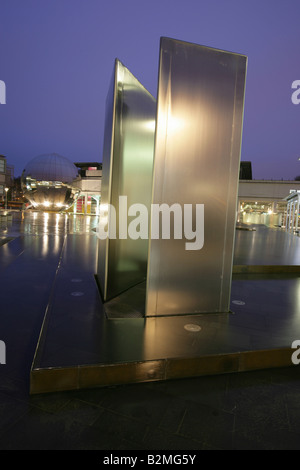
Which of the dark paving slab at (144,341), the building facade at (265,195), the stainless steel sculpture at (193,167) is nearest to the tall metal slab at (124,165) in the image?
the stainless steel sculpture at (193,167)

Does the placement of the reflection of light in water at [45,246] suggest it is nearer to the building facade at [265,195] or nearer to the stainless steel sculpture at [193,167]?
the stainless steel sculpture at [193,167]

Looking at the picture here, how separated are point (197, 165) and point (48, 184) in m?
38.5

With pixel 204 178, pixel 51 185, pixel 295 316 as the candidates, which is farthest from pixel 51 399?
pixel 51 185

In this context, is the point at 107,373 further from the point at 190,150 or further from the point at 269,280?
the point at 269,280

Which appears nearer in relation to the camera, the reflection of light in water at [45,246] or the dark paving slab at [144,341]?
the dark paving slab at [144,341]

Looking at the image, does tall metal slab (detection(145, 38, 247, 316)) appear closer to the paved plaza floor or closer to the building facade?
the paved plaza floor

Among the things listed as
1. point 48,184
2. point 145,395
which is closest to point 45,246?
point 145,395

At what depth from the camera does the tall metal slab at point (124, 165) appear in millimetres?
4539

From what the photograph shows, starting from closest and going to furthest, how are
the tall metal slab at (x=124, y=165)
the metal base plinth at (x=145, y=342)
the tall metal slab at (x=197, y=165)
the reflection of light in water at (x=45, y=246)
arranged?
the metal base plinth at (x=145, y=342)
the tall metal slab at (x=197, y=165)
the tall metal slab at (x=124, y=165)
the reflection of light in water at (x=45, y=246)

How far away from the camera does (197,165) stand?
13.1 ft

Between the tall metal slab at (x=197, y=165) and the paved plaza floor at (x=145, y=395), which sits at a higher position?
the tall metal slab at (x=197, y=165)

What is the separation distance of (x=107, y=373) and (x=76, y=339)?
0.67 metres

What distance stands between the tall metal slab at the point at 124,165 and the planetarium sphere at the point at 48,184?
1421 inches
